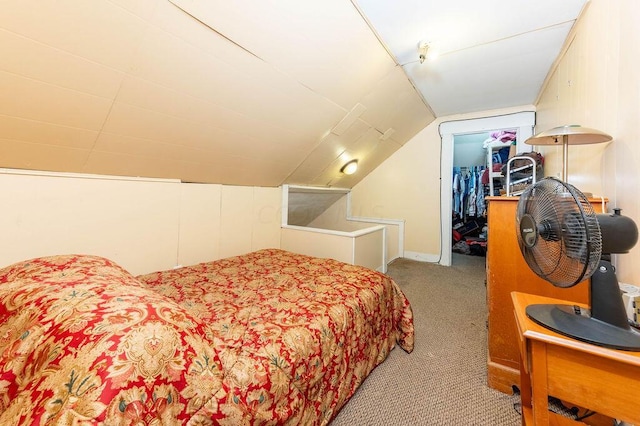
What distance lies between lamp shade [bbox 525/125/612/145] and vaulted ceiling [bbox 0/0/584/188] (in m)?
0.93

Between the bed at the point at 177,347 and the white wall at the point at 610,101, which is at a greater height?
the white wall at the point at 610,101

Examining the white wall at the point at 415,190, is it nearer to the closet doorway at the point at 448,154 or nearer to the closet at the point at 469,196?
the closet doorway at the point at 448,154

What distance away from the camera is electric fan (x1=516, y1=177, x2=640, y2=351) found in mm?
723

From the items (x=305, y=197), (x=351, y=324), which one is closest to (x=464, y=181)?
(x=305, y=197)

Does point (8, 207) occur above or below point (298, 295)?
above

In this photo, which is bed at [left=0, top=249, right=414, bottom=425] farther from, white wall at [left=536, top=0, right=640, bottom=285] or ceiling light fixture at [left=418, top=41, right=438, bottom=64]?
ceiling light fixture at [left=418, top=41, right=438, bottom=64]

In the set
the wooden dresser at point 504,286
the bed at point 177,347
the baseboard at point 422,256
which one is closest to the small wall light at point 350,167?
the baseboard at point 422,256

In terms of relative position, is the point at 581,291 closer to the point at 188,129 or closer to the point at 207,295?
the point at 207,295

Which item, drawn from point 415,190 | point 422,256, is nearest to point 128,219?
point 415,190

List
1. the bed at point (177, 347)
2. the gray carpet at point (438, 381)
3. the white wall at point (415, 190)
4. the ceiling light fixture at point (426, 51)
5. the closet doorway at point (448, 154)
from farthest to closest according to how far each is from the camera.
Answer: the white wall at point (415, 190)
the closet doorway at point (448, 154)
the ceiling light fixture at point (426, 51)
the gray carpet at point (438, 381)
the bed at point (177, 347)

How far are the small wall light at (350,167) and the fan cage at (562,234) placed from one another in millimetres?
2649

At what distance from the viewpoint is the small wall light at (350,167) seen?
3.52 m

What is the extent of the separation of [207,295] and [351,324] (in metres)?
0.86

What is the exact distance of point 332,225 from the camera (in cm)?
448
